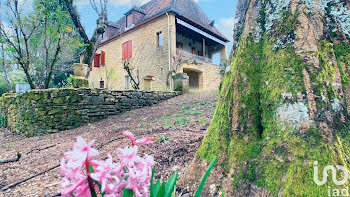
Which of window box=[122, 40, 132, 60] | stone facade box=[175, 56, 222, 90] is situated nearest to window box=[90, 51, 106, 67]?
window box=[122, 40, 132, 60]

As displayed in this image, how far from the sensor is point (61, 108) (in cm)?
605

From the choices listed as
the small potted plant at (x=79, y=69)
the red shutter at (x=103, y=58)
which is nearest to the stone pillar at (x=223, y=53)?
the red shutter at (x=103, y=58)

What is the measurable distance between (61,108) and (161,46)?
9.51m

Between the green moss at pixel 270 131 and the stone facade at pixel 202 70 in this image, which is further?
the stone facade at pixel 202 70

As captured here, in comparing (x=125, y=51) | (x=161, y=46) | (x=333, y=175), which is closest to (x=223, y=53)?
(x=161, y=46)

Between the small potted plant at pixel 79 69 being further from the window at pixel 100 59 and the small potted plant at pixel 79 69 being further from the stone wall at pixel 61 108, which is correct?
the window at pixel 100 59

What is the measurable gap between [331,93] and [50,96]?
6.68m

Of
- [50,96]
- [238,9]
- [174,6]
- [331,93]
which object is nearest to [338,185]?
[331,93]

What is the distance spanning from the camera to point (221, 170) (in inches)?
53.3

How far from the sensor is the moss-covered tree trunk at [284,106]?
1095 mm

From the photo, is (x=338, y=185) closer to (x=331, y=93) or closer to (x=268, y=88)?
(x=331, y=93)

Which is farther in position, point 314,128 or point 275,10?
point 275,10

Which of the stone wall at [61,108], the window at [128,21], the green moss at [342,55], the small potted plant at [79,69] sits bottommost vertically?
the stone wall at [61,108]

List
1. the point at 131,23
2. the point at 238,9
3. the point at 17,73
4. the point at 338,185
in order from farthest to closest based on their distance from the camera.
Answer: the point at 17,73 < the point at 131,23 < the point at 238,9 < the point at 338,185
